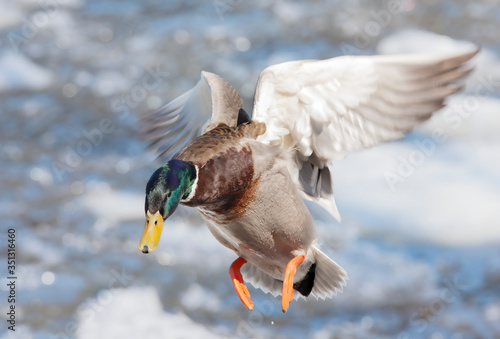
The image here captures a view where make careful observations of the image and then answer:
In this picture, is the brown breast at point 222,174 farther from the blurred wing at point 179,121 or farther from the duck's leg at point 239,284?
the blurred wing at point 179,121

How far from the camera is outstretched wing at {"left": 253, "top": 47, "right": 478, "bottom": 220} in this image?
2.61 metres

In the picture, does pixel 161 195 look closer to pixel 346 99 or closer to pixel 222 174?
pixel 222 174

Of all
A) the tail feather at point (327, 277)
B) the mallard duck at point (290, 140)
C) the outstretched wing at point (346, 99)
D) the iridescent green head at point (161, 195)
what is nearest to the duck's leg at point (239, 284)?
the mallard duck at point (290, 140)

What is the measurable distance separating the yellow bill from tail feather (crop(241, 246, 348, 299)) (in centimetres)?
133

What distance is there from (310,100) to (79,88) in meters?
5.23

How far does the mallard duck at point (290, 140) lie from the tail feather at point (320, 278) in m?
0.08

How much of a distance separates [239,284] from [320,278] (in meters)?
0.49

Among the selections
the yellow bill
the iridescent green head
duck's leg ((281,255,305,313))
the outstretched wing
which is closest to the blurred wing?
the outstretched wing

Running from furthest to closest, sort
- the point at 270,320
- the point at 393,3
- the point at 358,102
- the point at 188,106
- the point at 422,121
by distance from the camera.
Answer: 1. the point at 393,3
2. the point at 270,320
3. the point at 188,106
4. the point at 358,102
5. the point at 422,121

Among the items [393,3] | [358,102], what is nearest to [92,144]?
[393,3]

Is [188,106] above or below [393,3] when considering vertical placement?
above

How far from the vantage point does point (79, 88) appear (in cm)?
751

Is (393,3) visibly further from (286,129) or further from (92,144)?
(286,129)

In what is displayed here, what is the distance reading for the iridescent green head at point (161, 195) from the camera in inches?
82.9
